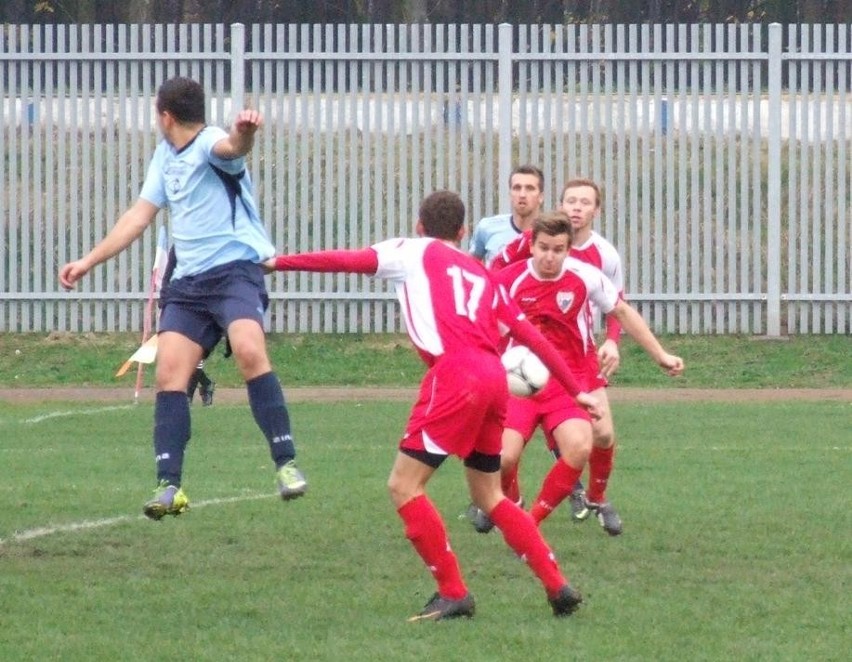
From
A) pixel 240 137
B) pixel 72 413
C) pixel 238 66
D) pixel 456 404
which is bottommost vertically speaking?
pixel 72 413

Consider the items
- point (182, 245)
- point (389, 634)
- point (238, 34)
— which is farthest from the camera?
point (238, 34)

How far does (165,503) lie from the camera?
7375 mm

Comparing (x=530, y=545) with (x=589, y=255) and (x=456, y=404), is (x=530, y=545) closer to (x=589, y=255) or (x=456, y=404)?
(x=456, y=404)

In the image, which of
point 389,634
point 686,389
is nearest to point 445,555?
point 389,634

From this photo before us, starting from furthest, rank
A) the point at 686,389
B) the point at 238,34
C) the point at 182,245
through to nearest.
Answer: the point at 238,34 < the point at 686,389 < the point at 182,245

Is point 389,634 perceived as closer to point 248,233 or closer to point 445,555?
point 445,555

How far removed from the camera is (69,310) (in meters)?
19.4

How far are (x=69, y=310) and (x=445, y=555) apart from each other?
13207 mm

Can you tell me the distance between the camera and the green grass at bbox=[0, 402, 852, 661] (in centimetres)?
648

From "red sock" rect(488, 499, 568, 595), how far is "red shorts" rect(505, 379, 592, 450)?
1877 millimetres

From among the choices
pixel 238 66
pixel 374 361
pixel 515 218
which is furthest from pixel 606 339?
pixel 238 66

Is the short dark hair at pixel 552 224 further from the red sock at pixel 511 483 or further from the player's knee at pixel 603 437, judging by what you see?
the player's knee at pixel 603 437

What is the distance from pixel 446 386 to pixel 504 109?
12.6m

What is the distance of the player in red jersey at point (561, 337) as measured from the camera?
8570mm
